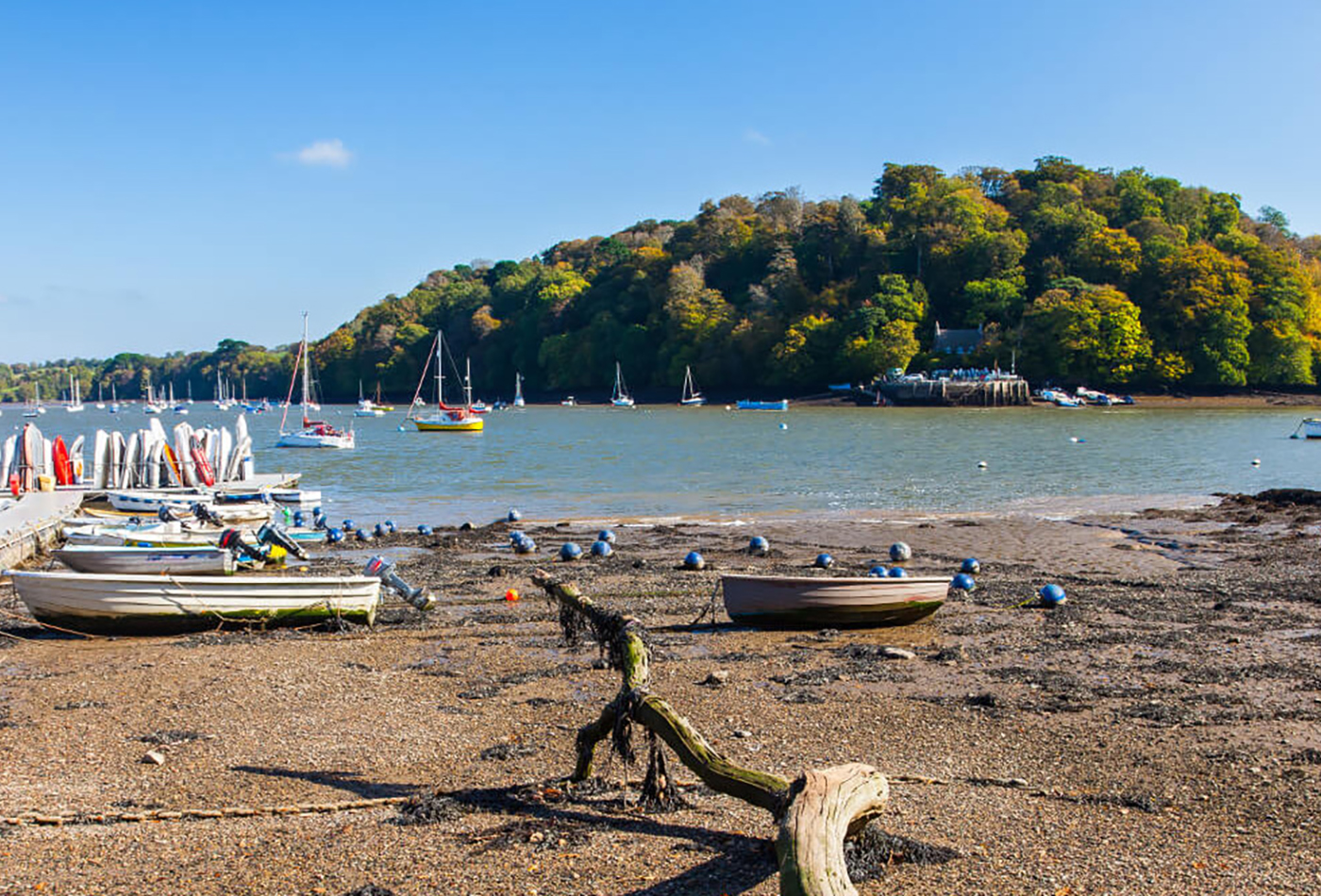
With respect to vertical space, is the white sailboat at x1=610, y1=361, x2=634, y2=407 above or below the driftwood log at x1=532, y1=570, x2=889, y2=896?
above

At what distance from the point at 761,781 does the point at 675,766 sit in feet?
7.02

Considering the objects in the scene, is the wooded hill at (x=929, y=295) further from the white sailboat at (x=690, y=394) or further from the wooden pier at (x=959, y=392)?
the wooden pier at (x=959, y=392)

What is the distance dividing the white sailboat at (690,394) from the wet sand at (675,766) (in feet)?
411

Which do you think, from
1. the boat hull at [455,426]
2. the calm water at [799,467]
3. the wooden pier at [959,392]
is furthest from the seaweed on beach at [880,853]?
the wooden pier at [959,392]

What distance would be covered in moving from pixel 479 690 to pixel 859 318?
404 feet

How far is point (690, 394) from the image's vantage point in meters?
147

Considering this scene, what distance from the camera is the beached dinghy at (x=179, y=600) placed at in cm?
1457

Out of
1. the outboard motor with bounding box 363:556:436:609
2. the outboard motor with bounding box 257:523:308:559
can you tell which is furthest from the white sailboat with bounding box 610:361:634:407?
the outboard motor with bounding box 363:556:436:609

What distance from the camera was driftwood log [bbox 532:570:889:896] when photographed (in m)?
6.16

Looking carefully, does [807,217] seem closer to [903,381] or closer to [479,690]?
[903,381]

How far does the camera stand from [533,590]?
1858 centimetres

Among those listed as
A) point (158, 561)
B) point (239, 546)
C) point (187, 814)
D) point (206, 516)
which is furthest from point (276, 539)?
point (187, 814)

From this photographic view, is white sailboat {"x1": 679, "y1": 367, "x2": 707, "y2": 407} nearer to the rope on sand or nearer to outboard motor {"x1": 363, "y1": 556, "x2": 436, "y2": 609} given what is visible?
outboard motor {"x1": 363, "y1": 556, "x2": 436, "y2": 609}

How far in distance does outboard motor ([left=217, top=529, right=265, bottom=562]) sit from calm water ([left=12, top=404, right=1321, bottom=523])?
11.4 meters
